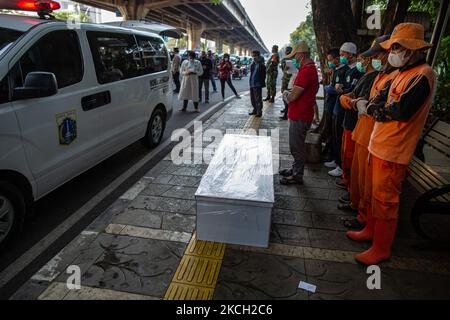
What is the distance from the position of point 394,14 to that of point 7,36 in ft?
18.0

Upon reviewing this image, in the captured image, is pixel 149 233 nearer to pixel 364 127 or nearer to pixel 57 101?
pixel 57 101

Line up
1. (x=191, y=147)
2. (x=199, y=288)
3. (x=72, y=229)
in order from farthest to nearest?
(x=191, y=147)
(x=72, y=229)
(x=199, y=288)

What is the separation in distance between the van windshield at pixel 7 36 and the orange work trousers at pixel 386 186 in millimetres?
3424

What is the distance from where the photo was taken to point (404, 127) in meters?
2.44

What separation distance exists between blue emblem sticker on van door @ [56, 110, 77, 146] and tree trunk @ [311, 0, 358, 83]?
4.32m

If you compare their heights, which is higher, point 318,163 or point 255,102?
point 255,102

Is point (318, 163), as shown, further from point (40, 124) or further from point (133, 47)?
point (40, 124)

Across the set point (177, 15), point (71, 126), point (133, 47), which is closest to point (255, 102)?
point (133, 47)

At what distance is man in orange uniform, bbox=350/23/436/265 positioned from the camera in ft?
7.69

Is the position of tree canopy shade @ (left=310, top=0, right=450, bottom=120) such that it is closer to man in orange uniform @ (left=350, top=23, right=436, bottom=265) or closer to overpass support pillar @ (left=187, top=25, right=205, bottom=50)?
man in orange uniform @ (left=350, top=23, right=436, bottom=265)

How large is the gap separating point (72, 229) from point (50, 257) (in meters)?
0.46

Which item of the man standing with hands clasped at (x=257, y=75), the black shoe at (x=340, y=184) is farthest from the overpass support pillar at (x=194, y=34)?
the black shoe at (x=340, y=184)

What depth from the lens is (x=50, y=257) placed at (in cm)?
275

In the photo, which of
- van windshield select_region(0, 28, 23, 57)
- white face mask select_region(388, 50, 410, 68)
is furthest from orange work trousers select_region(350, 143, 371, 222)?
van windshield select_region(0, 28, 23, 57)
